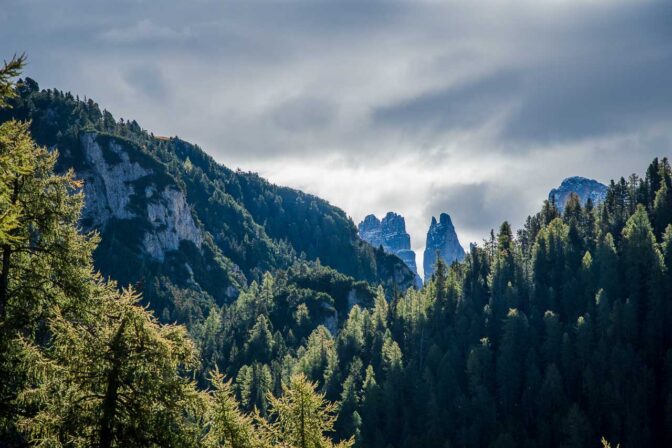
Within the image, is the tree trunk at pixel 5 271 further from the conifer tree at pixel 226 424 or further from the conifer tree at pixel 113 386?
the conifer tree at pixel 226 424

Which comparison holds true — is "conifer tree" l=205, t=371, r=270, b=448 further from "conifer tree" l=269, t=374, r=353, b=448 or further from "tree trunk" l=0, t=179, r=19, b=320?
"tree trunk" l=0, t=179, r=19, b=320

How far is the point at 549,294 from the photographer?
15550 cm

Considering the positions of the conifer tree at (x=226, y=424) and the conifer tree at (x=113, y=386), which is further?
the conifer tree at (x=226, y=424)

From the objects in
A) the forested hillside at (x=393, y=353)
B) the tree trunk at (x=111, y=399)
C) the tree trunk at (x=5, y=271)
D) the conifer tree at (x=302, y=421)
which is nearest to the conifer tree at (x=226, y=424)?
the forested hillside at (x=393, y=353)

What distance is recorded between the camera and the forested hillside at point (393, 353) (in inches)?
654

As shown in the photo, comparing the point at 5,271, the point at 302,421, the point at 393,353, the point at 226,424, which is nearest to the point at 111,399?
the point at 226,424

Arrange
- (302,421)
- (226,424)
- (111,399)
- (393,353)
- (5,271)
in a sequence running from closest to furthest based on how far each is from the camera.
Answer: (111,399)
(5,271)
(226,424)
(302,421)
(393,353)

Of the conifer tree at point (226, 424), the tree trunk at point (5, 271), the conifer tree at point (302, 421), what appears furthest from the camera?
the conifer tree at point (302, 421)

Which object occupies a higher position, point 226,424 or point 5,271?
point 5,271

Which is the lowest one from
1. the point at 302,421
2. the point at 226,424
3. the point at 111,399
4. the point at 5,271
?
the point at 226,424

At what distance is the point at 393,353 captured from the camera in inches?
6043

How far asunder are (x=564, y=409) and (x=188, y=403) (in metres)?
117

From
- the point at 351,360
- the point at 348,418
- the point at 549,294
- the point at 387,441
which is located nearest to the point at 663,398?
the point at 549,294

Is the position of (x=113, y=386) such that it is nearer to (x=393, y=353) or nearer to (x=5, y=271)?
(x=5, y=271)
